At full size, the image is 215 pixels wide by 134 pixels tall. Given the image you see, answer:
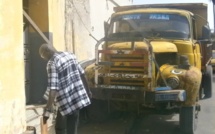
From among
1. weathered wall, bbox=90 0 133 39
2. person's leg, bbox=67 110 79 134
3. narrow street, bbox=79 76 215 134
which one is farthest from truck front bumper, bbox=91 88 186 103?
weathered wall, bbox=90 0 133 39

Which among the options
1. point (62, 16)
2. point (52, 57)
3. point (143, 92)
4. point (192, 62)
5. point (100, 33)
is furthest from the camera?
point (100, 33)

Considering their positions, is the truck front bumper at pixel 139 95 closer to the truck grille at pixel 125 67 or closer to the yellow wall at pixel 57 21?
the truck grille at pixel 125 67

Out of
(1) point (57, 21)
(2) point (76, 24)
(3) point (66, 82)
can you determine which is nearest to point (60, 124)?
(3) point (66, 82)

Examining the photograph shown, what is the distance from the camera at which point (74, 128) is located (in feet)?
17.6

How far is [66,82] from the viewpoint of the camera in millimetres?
5004

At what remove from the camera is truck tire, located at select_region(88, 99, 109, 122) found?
25.7 ft

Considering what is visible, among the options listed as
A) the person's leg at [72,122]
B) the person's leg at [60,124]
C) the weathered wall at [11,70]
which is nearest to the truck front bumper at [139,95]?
the weathered wall at [11,70]

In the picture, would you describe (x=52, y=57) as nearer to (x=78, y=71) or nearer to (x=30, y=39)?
(x=78, y=71)

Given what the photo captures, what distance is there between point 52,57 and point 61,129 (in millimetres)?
1196

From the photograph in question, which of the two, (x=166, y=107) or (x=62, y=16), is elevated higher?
(x=62, y=16)

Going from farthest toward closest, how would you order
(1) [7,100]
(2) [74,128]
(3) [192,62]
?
(3) [192,62], (1) [7,100], (2) [74,128]

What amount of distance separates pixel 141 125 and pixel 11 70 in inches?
125

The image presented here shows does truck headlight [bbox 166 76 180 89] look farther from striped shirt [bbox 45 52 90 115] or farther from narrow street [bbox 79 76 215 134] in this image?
striped shirt [bbox 45 52 90 115]

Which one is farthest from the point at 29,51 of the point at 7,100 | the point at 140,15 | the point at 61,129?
the point at 61,129
